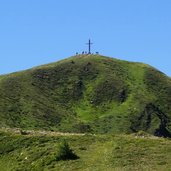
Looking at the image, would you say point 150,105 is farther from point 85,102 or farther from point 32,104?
point 32,104

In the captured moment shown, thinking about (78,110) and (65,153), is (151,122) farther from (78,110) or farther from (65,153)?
(65,153)

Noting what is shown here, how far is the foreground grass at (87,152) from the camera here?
45.1 meters

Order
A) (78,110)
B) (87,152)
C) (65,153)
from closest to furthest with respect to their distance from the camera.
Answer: (65,153), (87,152), (78,110)

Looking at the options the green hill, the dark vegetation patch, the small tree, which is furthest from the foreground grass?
the dark vegetation patch

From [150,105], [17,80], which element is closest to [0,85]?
[17,80]

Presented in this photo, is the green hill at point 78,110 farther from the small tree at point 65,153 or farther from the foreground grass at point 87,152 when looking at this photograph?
the small tree at point 65,153

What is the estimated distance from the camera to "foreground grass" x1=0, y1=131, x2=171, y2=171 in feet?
148

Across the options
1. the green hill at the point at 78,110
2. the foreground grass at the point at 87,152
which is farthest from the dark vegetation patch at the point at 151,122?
the foreground grass at the point at 87,152

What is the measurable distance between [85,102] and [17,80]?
24.1 m

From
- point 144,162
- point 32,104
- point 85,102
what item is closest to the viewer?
point 144,162

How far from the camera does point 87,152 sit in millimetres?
48750

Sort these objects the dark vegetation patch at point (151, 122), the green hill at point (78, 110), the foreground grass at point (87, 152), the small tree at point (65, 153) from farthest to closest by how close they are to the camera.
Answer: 1. the dark vegetation patch at point (151, 122)
2. the green hill at point (78, 110)
3. the small tree at point (65, 153)
4. the foreground grass at point (87, 152)

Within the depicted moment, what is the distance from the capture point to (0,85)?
182375 mm

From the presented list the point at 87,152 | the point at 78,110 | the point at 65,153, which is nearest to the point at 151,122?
the point at 78,110
